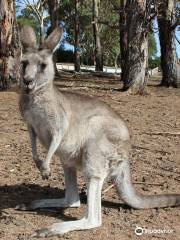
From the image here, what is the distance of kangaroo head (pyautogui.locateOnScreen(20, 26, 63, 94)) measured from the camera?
322 cm

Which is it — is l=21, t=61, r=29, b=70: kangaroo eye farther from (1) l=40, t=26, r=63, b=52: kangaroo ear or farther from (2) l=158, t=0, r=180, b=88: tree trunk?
(2) l=158, t=0, r=180, b=88: tree trunk

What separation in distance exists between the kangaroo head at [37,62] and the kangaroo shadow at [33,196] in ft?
3.53

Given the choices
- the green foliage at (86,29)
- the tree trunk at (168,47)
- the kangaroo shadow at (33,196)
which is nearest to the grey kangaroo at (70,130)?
the kangaroo shadow at (33,196)

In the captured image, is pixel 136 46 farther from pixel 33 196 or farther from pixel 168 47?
pixel 33 196

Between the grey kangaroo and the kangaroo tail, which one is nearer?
the grey kangaroo

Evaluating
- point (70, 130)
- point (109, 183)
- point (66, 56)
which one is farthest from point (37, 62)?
point (66, 56)

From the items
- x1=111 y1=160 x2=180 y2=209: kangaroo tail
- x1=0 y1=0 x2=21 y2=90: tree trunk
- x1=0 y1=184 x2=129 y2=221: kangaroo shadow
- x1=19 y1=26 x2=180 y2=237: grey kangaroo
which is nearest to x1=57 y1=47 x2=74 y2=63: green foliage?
x1=0 y1=0 x2=21 y2=90: tree trunk

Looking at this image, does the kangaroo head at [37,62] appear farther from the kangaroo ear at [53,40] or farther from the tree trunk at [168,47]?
the tree trunk at [168,47]

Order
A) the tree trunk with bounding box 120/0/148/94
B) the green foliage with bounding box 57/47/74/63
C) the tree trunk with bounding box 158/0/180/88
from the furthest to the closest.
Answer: the green foliage with bounding box 57/47/74/63 < the tree trunk with bounding box 158/0/180/88 < the tree trunk with bounding box 120/0/148/94

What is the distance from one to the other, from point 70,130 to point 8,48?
6202 millimetres

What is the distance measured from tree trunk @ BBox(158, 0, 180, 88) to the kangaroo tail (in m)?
7.49

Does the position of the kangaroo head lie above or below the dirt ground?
above

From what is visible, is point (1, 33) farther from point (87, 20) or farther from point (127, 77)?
point (87, 20)

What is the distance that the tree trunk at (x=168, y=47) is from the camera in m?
10.9
